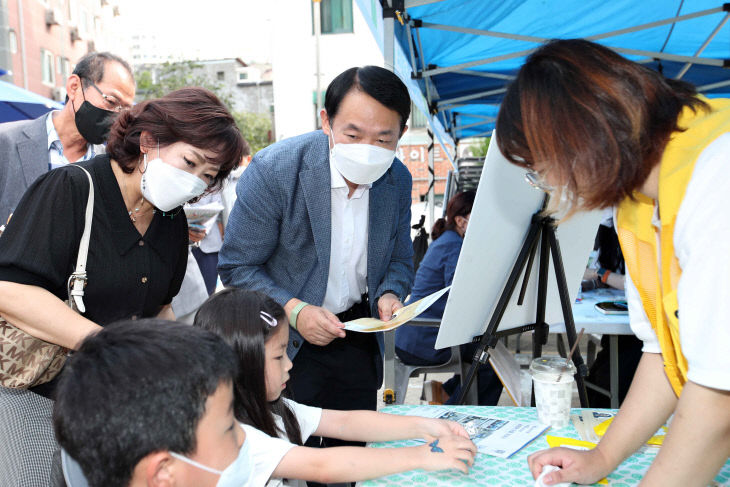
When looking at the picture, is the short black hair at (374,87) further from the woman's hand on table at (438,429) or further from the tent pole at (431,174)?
the tent pole at (431,174)

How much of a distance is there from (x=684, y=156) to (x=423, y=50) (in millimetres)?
3967

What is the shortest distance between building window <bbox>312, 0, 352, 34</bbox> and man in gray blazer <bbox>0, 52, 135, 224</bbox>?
17.0m

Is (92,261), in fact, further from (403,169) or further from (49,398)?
(403,169)

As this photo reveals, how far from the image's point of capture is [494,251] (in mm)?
1717

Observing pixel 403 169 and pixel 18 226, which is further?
pixel 403 169

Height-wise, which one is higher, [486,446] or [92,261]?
[92,261]

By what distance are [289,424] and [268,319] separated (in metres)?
0.27

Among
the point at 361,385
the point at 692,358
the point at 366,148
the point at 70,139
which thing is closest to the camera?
the point at 692,358

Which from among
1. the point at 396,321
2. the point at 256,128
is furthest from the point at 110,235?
the point at 256,128

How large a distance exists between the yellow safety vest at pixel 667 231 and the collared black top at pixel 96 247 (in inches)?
49.8

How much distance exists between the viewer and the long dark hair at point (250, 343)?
54.2 inches

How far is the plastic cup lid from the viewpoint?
57.8 inches

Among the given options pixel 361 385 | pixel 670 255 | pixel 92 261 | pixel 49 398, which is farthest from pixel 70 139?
pixel 670 255

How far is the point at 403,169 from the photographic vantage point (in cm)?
219
